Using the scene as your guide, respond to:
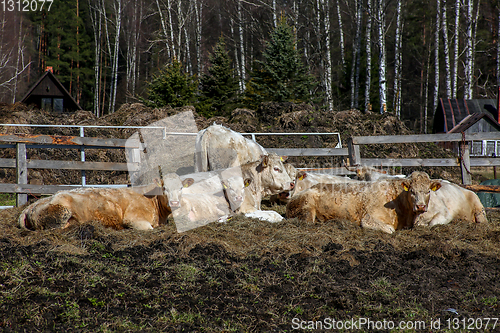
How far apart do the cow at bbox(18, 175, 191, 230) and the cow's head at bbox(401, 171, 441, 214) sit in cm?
372

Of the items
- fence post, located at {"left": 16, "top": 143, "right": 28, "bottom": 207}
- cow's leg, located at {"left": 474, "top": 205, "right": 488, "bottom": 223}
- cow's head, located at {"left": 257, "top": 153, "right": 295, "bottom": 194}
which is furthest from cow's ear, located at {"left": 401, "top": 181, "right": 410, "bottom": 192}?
fence post, located at {"left": 16, "top": 143, "right": 28, "bottom": 207}

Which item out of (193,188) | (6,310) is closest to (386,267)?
(6,310)

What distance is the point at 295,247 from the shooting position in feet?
17.6

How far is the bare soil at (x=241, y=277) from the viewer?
342cm

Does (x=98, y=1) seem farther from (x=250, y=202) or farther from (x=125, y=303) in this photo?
(x=125, y=303)

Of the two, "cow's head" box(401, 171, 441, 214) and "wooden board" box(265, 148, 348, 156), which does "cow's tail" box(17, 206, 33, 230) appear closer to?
"cow's head" box(401, 171, 441, 214)

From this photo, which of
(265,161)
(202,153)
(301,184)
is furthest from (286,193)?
(202,153)

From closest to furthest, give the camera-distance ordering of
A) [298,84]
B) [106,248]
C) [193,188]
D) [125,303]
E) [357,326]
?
[357,326], [125,303], [106,248], [193,188], [298,84]

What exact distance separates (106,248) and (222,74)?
17315 millimetres

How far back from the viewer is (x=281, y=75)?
20156 millimetres

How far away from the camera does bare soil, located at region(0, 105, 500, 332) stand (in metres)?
3.42

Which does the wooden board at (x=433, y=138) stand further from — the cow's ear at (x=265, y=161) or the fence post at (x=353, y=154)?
the cow's ear at (x=265, y=161)

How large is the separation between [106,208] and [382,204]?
4490mm

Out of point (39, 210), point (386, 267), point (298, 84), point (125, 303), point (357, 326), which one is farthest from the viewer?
point (298, 84)
